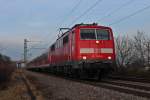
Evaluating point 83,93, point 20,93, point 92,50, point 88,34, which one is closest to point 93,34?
point 88,34

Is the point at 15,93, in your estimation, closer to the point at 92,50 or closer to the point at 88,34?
the point at 92,50

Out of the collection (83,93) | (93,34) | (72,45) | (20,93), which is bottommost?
(20,93)

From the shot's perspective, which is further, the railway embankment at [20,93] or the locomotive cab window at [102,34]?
the locomotive cab window at [102,34]

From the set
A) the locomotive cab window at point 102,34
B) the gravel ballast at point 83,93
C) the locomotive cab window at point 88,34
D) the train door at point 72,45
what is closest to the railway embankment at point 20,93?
the gravel ballast at point 83,93

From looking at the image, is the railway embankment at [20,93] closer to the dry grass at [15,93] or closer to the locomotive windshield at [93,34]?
the dry grass at [15,93]

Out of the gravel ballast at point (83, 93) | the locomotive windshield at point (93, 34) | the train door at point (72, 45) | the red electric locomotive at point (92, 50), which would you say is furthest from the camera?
the train door at point (72, 45)

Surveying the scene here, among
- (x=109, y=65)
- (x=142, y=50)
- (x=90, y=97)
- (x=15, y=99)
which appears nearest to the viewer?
(x=90, y=97)

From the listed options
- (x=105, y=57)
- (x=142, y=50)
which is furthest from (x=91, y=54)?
(x=142, y=50)

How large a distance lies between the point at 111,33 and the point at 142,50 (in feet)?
128

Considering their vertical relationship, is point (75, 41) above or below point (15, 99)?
above

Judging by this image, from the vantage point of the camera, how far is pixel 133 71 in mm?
35656

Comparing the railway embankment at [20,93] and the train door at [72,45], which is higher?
the train door at [72,45]

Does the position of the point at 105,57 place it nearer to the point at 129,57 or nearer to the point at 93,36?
the point at 93,36

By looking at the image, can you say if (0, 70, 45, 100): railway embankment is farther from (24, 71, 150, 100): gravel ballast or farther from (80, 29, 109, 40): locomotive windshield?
(80, 29, 109, 40): locomotive windshield
